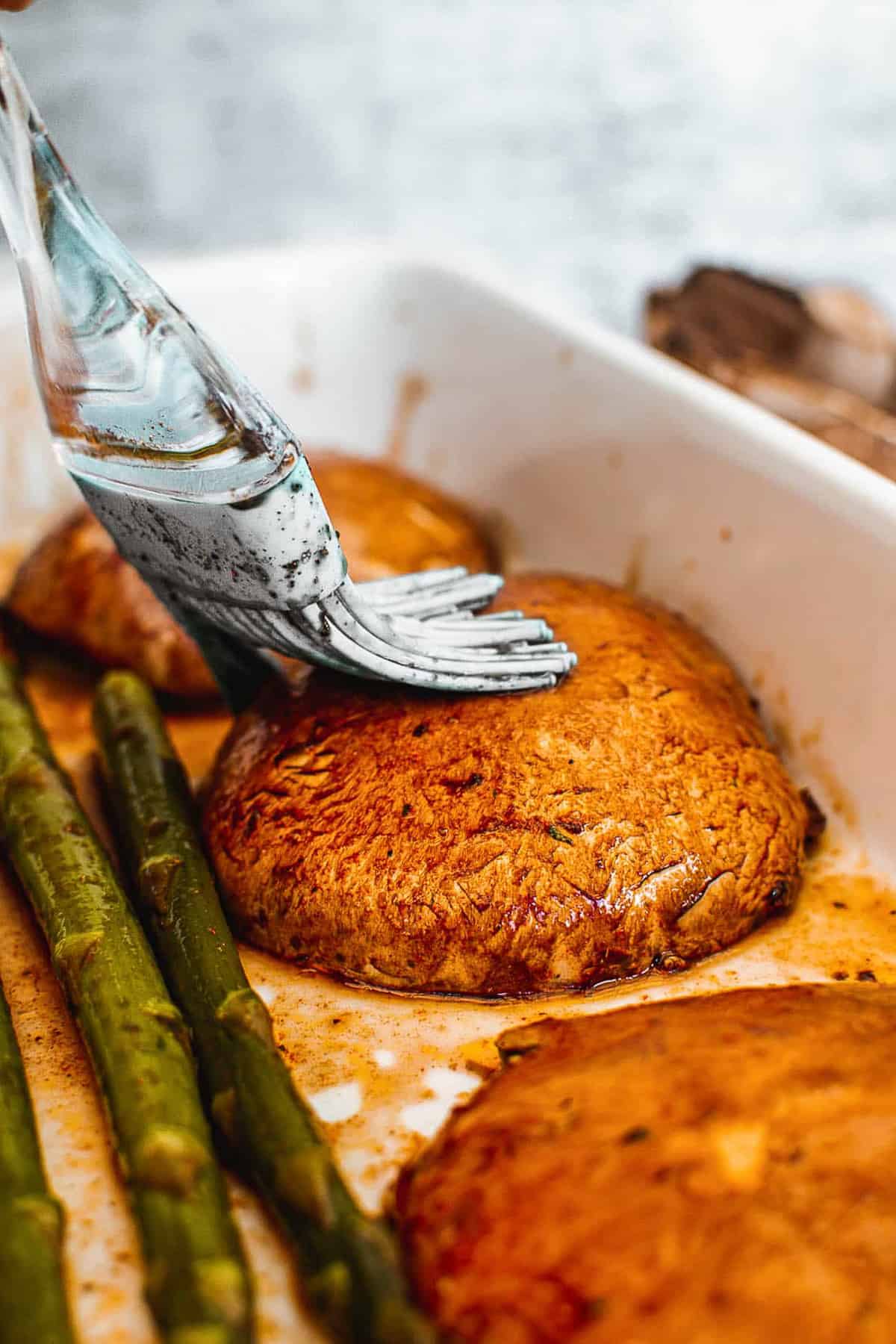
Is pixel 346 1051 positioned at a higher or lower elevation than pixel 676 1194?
lower

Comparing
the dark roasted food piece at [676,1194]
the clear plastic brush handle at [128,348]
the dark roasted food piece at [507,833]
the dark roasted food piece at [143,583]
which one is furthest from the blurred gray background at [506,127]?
the dark roasted food piece at [676,1194]

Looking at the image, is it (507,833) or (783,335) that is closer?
(507,833)

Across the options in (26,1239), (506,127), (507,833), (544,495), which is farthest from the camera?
(506,127)

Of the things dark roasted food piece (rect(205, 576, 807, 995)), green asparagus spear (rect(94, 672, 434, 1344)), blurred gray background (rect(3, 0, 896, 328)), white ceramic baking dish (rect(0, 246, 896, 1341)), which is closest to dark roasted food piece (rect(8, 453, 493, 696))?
white ceramic baking dish (rect(0, 246, 896, 1341))

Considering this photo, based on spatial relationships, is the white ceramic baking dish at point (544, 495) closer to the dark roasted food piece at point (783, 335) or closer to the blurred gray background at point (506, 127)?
the dark roasted food piece at point (783, 335)

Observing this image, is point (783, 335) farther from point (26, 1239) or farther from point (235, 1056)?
point (26, 1239)

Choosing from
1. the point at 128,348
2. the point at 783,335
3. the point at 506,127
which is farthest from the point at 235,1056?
the point at 506,127
